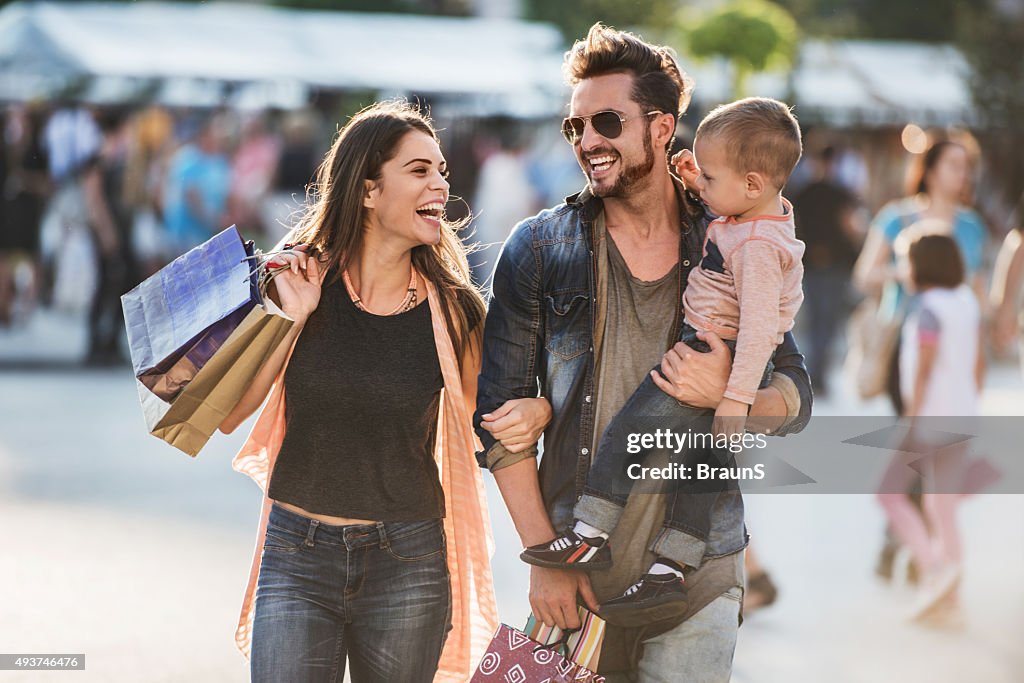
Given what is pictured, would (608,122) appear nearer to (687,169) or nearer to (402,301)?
(687,169)

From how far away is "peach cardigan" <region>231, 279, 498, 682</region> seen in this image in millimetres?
3725

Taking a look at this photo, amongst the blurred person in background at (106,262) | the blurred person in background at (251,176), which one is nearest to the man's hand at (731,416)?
the blurred person in background at (106,262)

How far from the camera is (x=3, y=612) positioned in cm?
623

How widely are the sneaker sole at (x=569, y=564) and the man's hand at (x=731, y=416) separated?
0.41 meters

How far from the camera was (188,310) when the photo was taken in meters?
3.51

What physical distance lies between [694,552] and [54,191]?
14.3 m

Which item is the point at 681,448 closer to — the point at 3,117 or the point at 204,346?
the point at 204,346

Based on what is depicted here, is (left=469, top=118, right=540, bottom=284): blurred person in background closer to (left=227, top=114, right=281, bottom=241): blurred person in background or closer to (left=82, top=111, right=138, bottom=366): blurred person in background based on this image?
(left=227, top=114, right=281, bottom=241): blurred person in background

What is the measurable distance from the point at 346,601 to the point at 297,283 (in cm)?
82

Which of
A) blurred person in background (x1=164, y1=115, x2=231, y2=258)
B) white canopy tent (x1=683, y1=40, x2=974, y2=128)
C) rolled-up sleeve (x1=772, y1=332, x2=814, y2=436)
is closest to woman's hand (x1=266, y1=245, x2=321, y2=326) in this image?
rolled-up sleeve (x1=772, y1=332, x2=814, y2=436)

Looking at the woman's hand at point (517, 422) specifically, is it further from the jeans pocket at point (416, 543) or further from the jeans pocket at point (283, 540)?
the jeans pocket at point (283, 540)

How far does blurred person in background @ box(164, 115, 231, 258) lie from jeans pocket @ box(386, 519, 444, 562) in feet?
38.6

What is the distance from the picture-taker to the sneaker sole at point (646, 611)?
10.3 feet

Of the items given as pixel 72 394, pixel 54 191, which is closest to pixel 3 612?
pixel 72 394
